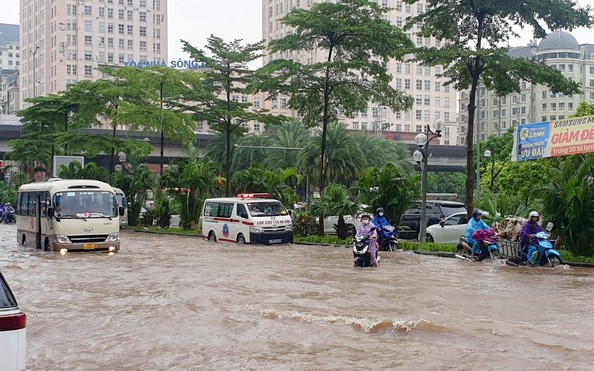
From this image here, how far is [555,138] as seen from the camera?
2647 cm

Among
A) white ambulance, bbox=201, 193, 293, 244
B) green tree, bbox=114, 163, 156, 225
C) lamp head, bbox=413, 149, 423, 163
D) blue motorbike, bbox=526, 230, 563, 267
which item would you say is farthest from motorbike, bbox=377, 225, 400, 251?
green tree, bbox=114, 163, 156, 225

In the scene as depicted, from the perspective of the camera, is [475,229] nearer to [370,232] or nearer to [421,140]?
[370,232]

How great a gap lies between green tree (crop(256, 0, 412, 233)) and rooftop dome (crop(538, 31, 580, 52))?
4208 inches

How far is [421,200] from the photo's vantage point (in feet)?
94.3

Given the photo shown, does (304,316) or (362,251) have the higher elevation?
(362,251)

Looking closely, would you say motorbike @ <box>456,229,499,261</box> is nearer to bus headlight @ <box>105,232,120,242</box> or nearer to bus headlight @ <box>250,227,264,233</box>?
bus headlight @ <box>250,227,264,233</box>

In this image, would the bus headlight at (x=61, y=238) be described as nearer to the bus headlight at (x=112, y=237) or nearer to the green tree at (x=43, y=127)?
the bus headlight at (x=112, y=237)

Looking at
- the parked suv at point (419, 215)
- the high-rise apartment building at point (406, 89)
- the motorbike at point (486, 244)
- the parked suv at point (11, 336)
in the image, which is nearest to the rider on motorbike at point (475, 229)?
the motorbike at point (486, 244)

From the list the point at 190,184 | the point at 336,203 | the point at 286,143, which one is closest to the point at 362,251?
the point at 336,203

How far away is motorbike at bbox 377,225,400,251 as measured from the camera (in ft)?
83.6

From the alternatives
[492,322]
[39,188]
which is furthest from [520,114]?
[492,322]

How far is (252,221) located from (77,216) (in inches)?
279

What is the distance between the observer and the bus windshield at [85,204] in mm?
24547

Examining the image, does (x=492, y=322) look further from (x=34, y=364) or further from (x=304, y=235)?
(x=304, y=235)
